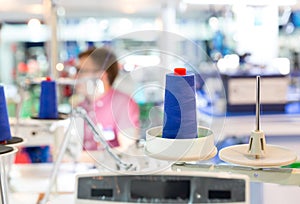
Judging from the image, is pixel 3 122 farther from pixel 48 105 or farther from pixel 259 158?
pixel 259 158

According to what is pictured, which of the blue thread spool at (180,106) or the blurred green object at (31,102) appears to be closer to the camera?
the blue thread spool at (180,106)

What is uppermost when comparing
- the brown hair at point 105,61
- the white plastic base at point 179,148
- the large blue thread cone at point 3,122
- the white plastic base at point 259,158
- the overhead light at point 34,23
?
the overhead light at point 34,23

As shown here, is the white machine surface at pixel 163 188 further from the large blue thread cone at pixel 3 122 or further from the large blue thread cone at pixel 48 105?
the large blue thread cone at pixel 48 105

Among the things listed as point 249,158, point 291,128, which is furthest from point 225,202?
point 291,128

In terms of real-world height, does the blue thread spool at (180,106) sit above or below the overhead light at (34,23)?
below

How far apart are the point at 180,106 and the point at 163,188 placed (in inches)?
6.8

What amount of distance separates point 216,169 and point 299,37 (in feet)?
14.5

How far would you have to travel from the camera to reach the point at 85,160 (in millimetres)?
2643

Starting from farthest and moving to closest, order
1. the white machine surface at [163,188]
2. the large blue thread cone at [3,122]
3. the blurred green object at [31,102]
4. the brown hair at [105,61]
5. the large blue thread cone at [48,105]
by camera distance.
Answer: the blurred green object at [31,102] < the brown hair at [105,61] < the large blue thread cone at [48,105] < the large blue thread cone at [3,122] < the white machine surface at [163,188]

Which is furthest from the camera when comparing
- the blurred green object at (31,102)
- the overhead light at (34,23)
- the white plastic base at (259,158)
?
the overhead light at (34,23)

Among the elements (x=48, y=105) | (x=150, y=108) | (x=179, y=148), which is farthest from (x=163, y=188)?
(x=48, y=105)

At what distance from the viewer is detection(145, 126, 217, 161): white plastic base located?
37.1 inches

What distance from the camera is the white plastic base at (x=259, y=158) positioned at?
96 centimetres

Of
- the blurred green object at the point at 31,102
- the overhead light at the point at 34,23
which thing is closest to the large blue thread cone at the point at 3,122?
the blurred green object at the point at 31,102
